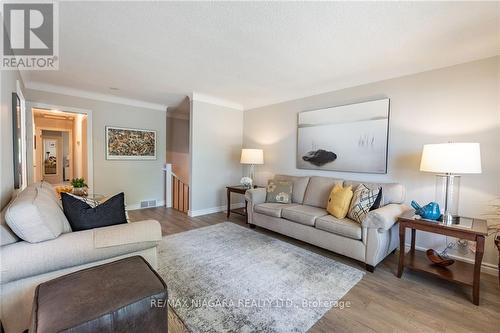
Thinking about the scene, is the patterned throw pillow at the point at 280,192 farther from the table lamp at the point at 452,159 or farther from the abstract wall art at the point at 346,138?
the table lamp at the point at 452,159

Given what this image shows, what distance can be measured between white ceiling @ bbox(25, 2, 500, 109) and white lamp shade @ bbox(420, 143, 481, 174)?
102 centimetres

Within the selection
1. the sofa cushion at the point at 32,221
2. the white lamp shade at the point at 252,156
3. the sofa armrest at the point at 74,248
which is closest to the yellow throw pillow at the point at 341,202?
the white lamp shade at the point at 252,156

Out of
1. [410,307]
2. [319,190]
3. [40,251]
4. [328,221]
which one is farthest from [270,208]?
[40,251]

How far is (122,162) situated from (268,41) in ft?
12.9

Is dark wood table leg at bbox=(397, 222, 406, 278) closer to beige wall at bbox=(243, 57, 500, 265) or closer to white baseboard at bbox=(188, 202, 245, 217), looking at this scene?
beige wall at bbox=(243, 57, 500, 265)

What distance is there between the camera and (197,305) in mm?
1725

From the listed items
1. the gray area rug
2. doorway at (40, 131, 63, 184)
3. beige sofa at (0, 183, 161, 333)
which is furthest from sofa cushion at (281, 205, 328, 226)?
doorway at (40, 131, 63, 184)

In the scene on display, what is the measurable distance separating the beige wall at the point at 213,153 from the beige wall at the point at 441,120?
2.13 metres

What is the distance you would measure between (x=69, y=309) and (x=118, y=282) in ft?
0.75

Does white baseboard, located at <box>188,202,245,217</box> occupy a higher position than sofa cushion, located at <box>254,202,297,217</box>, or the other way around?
sofa cushion, located at <box>254,202,297,217</box>

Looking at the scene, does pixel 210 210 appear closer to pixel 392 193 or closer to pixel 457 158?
pixel 392 193

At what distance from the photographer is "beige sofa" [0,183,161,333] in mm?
1208

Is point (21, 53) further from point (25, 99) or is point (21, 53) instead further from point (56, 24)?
point (25, 99)

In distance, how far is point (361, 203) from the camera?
2559mm
